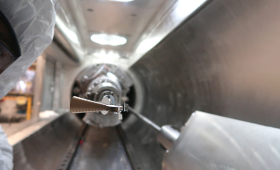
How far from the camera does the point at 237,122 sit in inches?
37.6

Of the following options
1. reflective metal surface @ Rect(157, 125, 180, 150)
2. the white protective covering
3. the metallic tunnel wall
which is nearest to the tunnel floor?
the metallic tunnel wall

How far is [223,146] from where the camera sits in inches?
36.0

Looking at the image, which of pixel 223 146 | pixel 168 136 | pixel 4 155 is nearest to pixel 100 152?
pixel 168 136

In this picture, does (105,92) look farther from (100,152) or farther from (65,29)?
(100,152)

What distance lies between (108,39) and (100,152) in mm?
1345

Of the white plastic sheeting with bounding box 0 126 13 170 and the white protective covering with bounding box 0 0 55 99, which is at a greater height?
the white protective covering with bounding box 0 0 55 99

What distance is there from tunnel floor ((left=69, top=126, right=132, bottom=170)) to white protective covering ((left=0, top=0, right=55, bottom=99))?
124 centimetres

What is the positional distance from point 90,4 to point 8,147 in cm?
114

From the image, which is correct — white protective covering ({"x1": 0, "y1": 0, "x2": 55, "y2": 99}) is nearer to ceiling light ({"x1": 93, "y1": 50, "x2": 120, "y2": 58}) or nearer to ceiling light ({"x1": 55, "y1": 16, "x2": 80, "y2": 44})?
ceiling light ({"x1": 55, "y1": 16, "x2": 80, "y2": 44})

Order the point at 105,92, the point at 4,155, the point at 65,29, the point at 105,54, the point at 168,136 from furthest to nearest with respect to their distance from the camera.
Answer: the point at 105,54
the point at 65,29
the point at 168,136
the point at 105,92
the point at 4,155

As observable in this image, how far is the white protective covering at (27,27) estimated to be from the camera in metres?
0.86

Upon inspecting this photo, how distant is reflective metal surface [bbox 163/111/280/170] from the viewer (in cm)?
74

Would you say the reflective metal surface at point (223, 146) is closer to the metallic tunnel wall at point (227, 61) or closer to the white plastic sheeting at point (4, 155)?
the metallic tunnel wall at point (227, 61)

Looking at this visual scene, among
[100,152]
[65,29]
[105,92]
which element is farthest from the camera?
[100,152]
